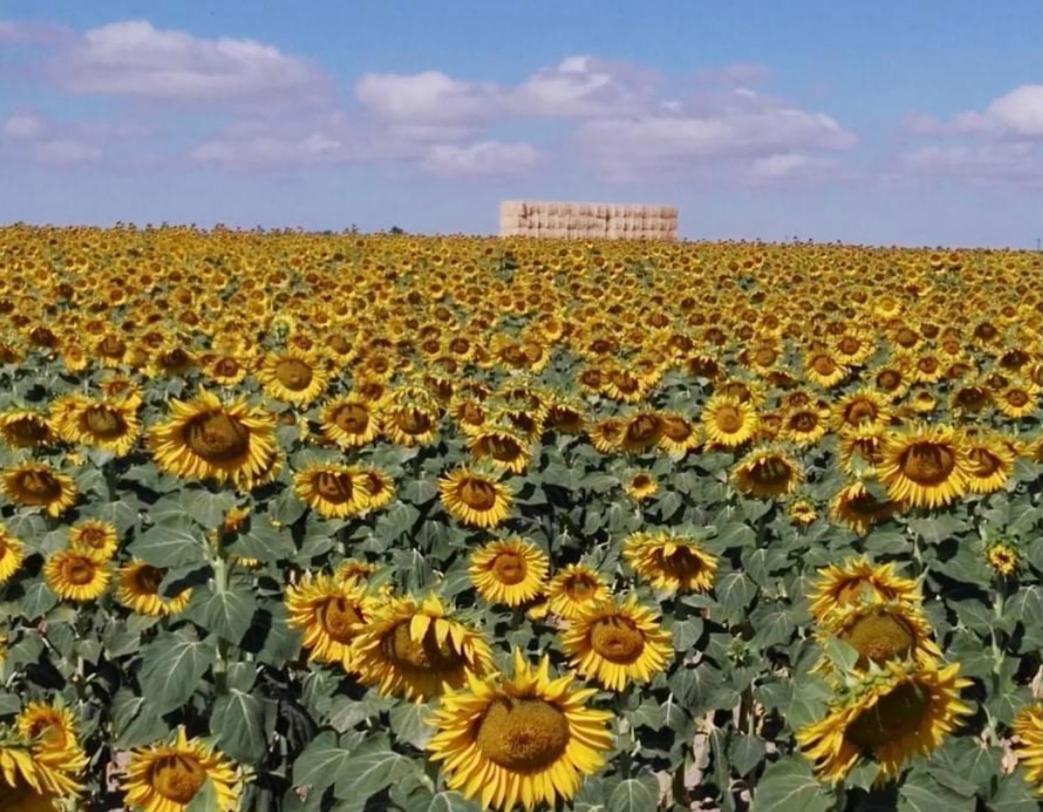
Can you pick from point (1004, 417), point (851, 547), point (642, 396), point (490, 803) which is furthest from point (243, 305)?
point (490, 803)

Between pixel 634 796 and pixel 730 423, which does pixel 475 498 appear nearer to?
pixel 634 796

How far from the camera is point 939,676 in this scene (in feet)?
9.62

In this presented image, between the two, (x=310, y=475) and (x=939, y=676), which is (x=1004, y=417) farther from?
(x=939, y=676)

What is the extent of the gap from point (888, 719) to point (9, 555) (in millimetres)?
4411

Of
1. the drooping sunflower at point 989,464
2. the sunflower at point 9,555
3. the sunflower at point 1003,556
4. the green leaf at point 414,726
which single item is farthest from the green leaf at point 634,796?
the sunflower at point 9,555

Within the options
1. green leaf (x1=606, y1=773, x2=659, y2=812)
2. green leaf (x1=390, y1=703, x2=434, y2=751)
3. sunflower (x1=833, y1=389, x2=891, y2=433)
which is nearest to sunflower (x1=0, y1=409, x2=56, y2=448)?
green leaf (x1=606, y1=773, x2=659, y2=812)

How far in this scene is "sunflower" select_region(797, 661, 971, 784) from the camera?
284cm

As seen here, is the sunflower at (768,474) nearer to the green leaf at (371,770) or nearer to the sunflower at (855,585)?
the sunflower at (855,585)

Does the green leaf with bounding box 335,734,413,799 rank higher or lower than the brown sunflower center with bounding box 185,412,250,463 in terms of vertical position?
lower

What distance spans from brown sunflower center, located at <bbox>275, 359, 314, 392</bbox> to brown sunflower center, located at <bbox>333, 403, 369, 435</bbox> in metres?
1.11

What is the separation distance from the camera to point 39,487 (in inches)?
249

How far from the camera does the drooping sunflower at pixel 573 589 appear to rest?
17.0 feet

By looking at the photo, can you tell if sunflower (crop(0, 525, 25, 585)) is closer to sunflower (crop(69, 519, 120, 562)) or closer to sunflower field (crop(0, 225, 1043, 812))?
sunflower field (crop(0, 225, 1043, 812))

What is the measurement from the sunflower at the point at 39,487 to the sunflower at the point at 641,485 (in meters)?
3.30
